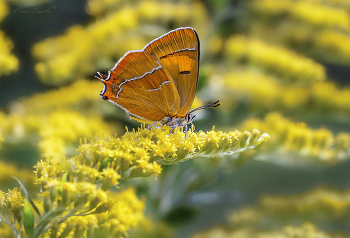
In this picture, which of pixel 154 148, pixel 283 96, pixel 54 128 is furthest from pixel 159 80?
pixel 283 96

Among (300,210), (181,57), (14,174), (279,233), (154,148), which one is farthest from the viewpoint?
(300,210)

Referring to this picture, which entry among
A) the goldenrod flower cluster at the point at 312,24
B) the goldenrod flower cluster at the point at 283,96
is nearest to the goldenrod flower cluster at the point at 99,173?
the goldenrod flower cluster at the point at 283,96

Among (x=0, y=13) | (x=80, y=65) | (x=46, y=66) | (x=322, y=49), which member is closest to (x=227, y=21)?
(x=322, y=49)

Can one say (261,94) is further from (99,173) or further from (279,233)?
(99,173)

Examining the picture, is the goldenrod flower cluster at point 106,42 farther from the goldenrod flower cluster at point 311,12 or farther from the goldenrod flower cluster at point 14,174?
the goldenrod flower cluster at point 311,12

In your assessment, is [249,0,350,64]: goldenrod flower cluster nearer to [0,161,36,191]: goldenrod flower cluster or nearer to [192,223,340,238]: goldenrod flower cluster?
[192,223,340,238]: goldenrod flower cluster
